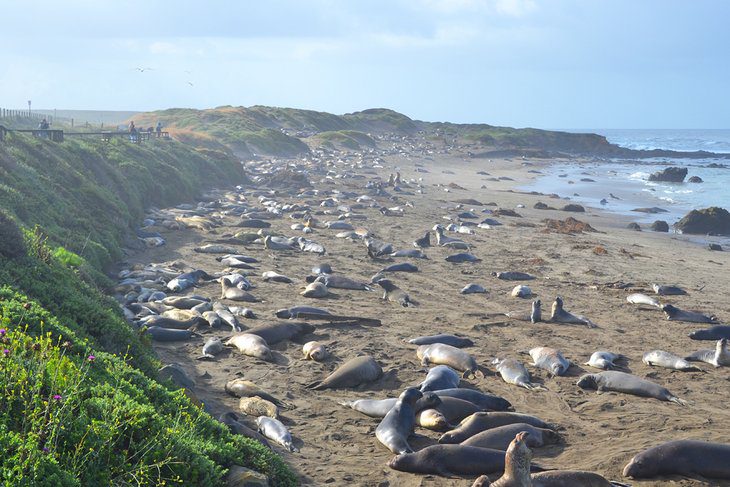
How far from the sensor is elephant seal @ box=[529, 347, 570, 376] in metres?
8.79

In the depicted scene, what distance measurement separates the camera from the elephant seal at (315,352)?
29.7 ft

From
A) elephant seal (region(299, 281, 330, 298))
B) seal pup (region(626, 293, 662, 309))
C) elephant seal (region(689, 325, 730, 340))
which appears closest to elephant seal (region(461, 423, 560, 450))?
elephant seal (region(689, 325, 730, 340))

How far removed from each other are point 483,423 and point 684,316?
6.30 metres

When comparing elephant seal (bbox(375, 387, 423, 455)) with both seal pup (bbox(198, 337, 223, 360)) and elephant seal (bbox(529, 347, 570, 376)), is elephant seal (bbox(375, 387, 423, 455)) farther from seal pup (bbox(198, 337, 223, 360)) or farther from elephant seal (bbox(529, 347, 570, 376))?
seal pup (bbox(198, 337, 223, 360))

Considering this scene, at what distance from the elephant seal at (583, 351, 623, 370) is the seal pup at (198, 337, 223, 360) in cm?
458

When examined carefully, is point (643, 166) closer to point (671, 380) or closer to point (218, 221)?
point (218, 221)

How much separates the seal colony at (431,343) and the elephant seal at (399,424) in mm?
18

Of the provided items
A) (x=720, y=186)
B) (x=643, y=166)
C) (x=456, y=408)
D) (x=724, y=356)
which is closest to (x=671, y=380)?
(x=724, y=356)

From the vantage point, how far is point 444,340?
9719mm

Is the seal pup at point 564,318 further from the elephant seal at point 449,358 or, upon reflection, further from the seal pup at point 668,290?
the seal pup at point 668,290

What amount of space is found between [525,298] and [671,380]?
4.33 metres

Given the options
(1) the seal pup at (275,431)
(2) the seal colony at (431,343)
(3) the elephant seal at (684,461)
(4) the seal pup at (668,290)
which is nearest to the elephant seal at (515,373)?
(2) the seal colony at (431,343)

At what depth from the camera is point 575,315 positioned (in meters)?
11.4

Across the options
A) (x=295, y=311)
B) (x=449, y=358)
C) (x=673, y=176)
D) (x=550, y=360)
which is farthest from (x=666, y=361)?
(x=673, y=176)
